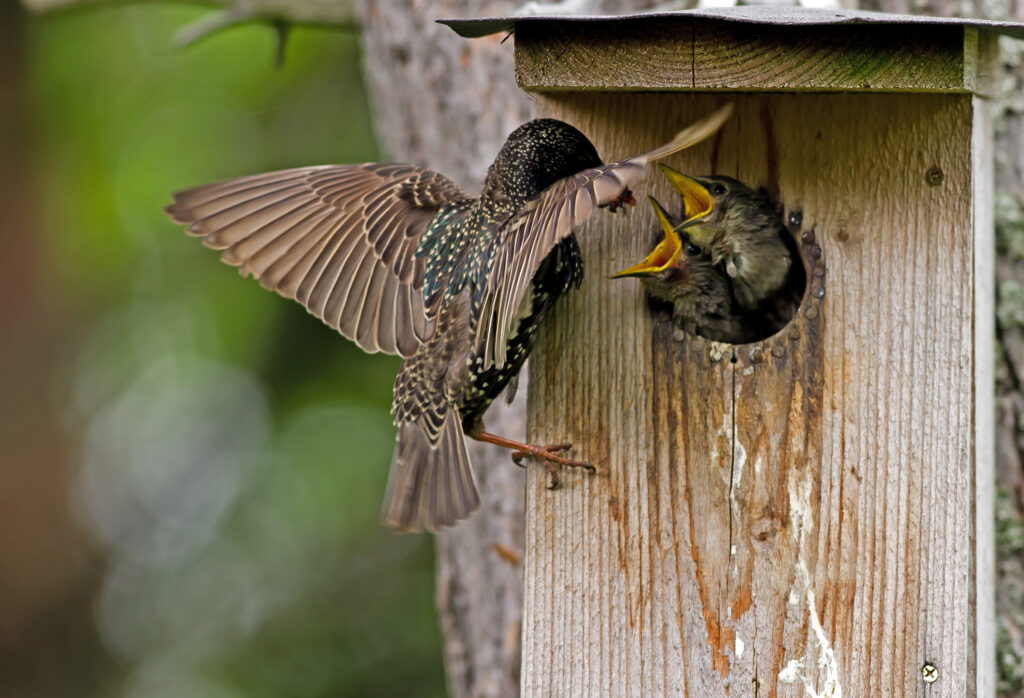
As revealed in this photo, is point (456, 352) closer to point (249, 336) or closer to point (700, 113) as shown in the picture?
point (700, 113)

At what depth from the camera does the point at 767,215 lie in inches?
90.5

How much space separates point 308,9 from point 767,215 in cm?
223

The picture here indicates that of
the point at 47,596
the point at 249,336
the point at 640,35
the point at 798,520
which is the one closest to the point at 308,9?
the point at 249,336

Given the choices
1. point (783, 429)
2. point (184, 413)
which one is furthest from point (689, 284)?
point (184, 413)

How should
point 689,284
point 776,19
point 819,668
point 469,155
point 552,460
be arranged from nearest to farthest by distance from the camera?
point 776,19 → point 819,668 → point 552,460 → point 689,284 → point 469,155

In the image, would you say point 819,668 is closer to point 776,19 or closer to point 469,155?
point 776,19

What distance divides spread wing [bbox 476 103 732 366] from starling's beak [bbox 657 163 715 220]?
279 millimetres

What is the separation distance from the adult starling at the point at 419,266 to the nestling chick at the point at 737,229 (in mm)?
184

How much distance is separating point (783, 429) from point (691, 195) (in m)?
0.49

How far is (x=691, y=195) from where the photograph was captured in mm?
2305

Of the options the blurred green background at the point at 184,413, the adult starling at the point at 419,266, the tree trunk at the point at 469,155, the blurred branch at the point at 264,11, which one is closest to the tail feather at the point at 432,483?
the adult starling at the point at 419,266

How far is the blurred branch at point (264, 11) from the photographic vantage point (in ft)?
12.5

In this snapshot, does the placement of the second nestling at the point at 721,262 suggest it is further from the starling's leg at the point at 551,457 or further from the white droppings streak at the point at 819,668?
the white droppings streak at the point at 819,668

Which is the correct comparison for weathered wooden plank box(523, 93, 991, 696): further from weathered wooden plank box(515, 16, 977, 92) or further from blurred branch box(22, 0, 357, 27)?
blurred branch box(22, 0, 357, 27)
